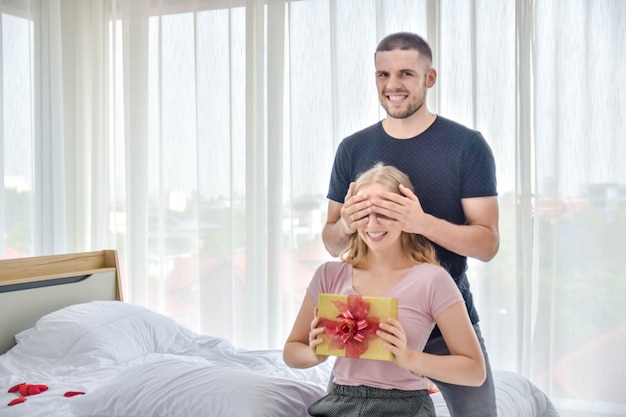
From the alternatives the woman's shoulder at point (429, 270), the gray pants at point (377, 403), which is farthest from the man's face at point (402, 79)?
the gray pants at point (377, 403)

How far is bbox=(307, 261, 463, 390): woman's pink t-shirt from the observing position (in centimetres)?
137

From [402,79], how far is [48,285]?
1979 mm

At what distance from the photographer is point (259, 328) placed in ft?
11.2

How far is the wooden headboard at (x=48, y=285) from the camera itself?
8.70 feet

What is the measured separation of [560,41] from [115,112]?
7.66 ft

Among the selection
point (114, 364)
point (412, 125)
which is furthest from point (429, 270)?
point (114, 364)

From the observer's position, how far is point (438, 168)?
1475 millimetres

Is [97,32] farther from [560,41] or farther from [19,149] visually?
[560,41]

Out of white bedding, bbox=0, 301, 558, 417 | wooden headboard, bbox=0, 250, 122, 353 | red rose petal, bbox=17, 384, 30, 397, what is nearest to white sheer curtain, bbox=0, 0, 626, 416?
wooden headboard, bbox=0, 250, 122, 353

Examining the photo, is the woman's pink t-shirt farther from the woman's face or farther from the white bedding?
the white bedding

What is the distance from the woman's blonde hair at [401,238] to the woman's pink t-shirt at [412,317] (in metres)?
0.05

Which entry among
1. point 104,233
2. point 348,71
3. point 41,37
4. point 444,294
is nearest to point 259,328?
point 104,233

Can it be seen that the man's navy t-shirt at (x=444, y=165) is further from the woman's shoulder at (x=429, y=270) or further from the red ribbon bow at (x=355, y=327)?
the red ribbon bow at (x=355, y=327)

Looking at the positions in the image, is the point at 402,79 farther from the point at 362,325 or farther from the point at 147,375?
the point at 147,375
